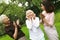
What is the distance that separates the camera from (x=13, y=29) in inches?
215

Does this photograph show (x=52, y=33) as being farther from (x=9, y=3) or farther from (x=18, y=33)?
(x=9, y=3)

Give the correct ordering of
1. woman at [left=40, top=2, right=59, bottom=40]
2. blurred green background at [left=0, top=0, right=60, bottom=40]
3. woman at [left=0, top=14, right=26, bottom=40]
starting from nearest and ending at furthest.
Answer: woman at [left=0, top=14, right=26, bottom=40], woman at [left=40, top=2, right=59, bottom=40], blurred green background at [left=0, top=0, right=60, bottom=40]

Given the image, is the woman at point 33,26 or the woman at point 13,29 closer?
the woman at point 13,29

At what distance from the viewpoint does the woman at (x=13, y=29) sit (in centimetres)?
539

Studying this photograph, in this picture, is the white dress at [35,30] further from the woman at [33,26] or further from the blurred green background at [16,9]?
the blurred green background at [16,9]

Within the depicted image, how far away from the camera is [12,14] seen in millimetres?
7863

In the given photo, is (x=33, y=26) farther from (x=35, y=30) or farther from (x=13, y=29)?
(x=13, y=29)

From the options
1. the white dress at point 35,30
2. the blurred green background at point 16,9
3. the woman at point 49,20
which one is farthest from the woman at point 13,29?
the blurred green background at point 16,9

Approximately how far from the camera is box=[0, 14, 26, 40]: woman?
539 cm

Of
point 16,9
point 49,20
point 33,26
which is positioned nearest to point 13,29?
point 33,26

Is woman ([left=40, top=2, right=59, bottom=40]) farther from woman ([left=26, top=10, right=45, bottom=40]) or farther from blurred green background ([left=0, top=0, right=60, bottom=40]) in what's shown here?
blurred green background ([left=0, top=0, right=60, bottom=40])

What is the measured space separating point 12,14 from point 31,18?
2341mm

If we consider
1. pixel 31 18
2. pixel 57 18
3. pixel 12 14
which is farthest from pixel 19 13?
pixel 31 18

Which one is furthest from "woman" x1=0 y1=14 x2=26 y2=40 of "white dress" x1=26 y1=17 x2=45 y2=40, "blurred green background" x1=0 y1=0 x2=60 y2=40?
"blurred green background" x1=0 y1=0 x2=60 y2=40
